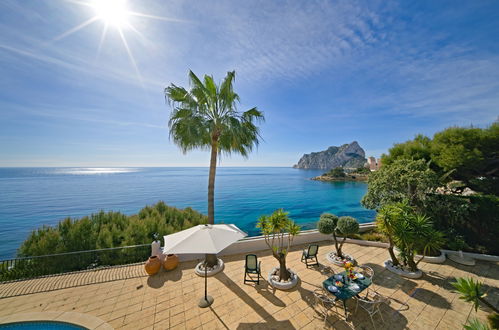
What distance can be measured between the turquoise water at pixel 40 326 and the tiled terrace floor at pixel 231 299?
429mm

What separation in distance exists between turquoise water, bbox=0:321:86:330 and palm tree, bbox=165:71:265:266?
4106 millimetres

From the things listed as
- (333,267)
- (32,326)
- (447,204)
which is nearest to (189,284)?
(32,326)

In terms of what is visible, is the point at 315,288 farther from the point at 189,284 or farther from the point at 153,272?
the point at 153,272

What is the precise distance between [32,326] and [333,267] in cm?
992

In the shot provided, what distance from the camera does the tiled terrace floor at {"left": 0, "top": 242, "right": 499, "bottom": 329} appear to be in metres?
4.62

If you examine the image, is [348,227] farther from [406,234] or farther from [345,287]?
[345,287]

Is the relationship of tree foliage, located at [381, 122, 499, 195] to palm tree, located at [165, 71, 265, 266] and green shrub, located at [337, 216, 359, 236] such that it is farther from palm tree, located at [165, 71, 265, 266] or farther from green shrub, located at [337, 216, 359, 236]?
palm tree, located at [165, 71, 265, 266]

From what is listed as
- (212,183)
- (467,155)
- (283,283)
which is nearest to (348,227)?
(283,283)

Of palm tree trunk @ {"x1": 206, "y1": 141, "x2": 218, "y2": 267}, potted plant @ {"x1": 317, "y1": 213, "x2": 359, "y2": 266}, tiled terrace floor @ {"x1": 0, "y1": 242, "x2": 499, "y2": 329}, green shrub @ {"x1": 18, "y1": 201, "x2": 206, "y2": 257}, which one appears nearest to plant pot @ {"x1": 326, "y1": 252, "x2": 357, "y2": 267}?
potted plant @ {"x1": 317, "y1": 213, "x2": 359, "y2": 266}

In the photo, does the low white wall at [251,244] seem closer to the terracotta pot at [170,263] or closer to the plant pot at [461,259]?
the terracotta pot at [170,263]

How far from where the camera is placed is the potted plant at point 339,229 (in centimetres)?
755

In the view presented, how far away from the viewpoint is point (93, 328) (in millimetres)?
4426

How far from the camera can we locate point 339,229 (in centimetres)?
777

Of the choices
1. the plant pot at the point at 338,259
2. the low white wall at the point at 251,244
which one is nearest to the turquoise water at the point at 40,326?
the low white wall at the point at 251,244
